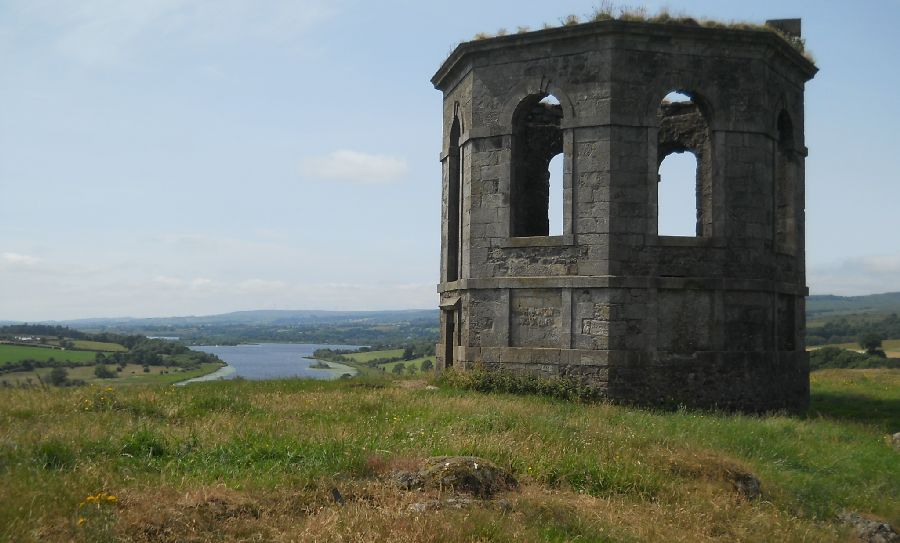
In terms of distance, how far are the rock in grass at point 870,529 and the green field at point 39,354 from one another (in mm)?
50426

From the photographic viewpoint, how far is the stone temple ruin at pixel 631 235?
1440 cm

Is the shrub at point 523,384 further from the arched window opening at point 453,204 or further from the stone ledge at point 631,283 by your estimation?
the arched window opening at point 453,204

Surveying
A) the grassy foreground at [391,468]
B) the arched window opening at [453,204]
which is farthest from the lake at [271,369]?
the grassy foreground at [391,468]

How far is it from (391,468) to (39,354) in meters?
56.9

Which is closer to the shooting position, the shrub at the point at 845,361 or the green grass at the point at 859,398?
the green grass at the point at 859,398

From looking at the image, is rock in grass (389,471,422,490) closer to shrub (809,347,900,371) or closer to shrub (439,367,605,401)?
shrub (439,367,605,401)

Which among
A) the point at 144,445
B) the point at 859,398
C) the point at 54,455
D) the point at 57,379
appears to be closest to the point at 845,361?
the point at 859,398

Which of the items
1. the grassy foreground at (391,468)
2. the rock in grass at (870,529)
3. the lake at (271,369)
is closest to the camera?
the grassy foreground at (391,468)

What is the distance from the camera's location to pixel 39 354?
56031mm

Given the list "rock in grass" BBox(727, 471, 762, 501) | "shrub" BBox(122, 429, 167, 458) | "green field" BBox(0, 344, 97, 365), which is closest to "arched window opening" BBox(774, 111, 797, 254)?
"rock in grass" BBox(727, 471, 762, 501)

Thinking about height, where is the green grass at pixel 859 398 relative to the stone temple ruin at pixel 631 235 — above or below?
below

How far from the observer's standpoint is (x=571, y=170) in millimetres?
14789

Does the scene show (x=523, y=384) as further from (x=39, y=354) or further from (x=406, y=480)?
(x=39, y=354)

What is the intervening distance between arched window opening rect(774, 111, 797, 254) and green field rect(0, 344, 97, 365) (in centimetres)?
4658
